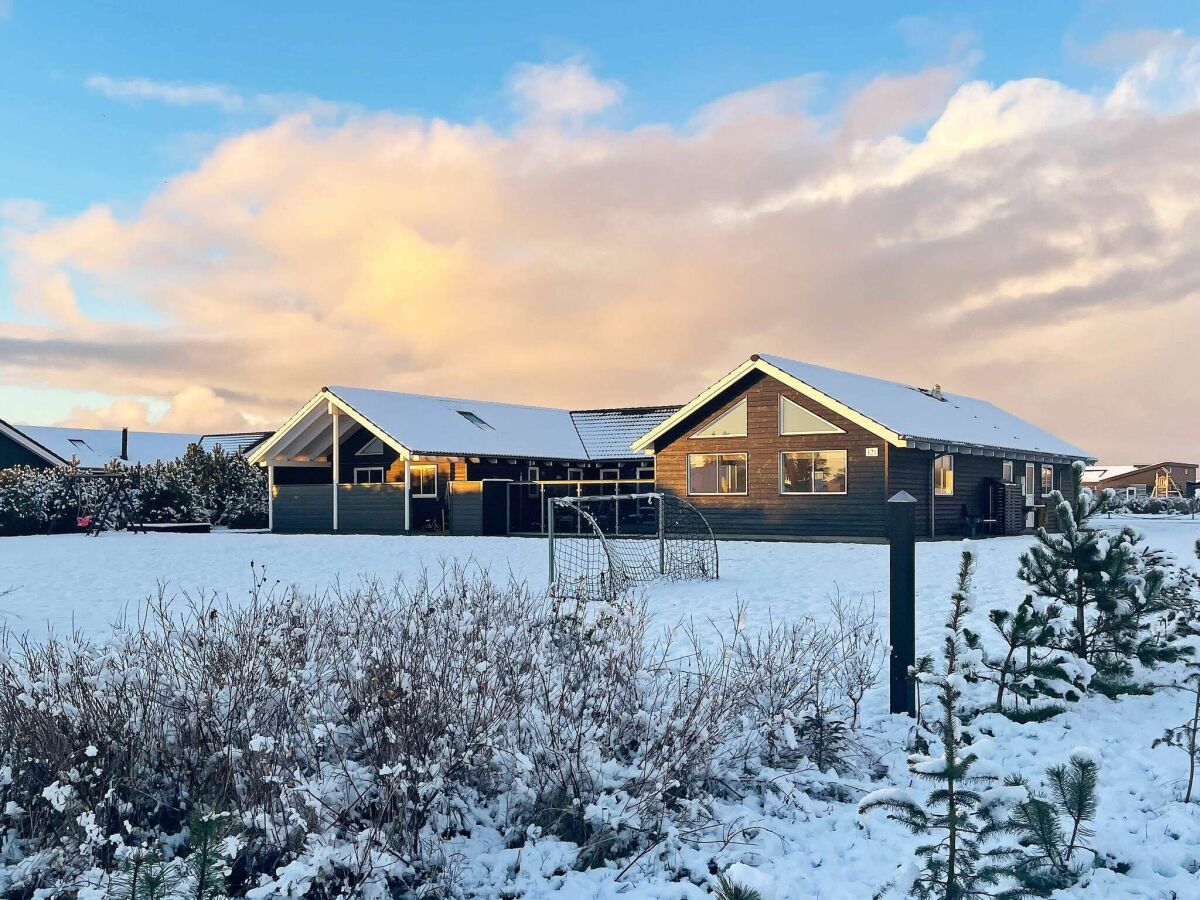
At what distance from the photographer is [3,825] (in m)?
4.86

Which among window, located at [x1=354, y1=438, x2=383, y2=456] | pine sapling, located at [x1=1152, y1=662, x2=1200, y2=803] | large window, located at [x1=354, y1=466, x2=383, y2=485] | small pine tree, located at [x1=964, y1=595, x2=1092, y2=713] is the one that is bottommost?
pine sapling, located at [x1=1152, y1=662, x2=1200, y2=803]

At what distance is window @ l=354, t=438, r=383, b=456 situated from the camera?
32.0 m

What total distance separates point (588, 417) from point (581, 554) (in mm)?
16636

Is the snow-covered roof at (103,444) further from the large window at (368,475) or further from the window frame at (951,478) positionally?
the window frame at (951,478)

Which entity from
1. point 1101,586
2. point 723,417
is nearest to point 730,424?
point 723,417

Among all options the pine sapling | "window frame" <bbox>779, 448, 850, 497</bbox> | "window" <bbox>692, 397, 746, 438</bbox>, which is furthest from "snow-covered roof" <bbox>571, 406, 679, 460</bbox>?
the pine sapling

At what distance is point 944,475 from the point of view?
81.7ft

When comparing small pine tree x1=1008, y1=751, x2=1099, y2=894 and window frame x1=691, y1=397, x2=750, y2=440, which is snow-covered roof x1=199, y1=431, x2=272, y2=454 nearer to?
window frame x1=691, y1=397, x2=750, y2=440

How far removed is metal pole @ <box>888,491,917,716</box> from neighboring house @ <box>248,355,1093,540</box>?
1361cm

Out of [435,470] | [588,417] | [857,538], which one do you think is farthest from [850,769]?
[588,417]

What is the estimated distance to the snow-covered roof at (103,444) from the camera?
139ft

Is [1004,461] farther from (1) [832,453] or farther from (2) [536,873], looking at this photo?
(2) [536,873]

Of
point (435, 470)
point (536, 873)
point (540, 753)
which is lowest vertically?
point (536, 873)

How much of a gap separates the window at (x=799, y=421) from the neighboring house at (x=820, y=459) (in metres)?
0.03
